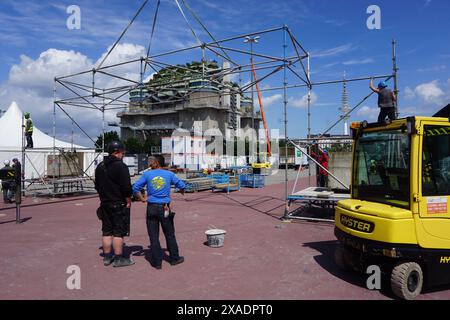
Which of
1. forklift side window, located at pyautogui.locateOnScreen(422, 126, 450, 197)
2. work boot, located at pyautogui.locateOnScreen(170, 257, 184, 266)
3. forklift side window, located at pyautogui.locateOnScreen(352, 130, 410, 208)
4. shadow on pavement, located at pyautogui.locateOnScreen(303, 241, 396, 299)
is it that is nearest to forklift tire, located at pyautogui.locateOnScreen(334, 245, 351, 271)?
shadow on pavement, located at pyautogui.locateOnScreen(303, 241, 396, 299)

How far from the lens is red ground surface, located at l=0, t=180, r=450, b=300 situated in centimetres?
458

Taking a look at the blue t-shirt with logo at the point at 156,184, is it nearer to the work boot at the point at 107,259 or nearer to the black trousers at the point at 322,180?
the work boot at the point at 107,259

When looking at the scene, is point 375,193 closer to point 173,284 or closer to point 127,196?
point 173,284

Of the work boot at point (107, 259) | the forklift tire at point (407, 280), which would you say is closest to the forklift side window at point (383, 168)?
the forklift tire at point (407, 280)

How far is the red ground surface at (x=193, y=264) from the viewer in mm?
4582

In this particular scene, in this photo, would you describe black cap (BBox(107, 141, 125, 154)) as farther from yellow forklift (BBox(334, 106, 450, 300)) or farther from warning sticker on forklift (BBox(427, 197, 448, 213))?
warning sticker on forklift (BBox(427, 197, 448, 213))

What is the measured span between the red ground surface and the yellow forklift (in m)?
0.39

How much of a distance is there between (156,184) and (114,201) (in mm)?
758

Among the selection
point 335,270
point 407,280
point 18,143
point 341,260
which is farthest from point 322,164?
point 18,143

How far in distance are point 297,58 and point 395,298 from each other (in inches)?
308

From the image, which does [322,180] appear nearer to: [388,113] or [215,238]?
[388,113]

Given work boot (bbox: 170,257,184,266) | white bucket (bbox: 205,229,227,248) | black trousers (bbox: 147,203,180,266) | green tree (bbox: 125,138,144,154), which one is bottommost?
work boot (bbox: 170,257,184,266)
